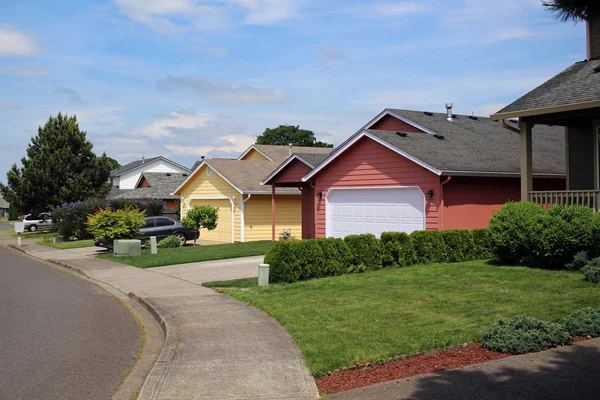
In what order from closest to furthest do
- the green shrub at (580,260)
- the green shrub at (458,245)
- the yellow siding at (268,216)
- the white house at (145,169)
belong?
the green shrub at (580,260) < the green shrub at (458,245) < the yellow siding at (268,216) < the white house at (145,169)

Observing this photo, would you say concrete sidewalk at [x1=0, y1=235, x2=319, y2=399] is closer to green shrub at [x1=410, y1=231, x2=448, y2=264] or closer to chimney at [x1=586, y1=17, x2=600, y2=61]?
green shrub at [x1=410, y1=231, x2=448, y2=264]

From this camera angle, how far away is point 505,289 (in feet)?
37.2

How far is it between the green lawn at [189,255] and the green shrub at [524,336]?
1452 cm

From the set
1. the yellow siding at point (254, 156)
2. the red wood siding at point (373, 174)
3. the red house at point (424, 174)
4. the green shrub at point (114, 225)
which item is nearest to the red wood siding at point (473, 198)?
the red house at point (424, 174)

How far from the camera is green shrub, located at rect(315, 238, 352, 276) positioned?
15336mm

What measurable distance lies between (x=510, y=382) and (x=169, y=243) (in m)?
22.5

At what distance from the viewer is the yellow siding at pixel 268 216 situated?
1200 inches

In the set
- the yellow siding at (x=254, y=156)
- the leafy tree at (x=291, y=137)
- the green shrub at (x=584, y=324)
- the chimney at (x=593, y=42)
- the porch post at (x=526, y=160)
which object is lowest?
the green shrub at (x=584, y=324)

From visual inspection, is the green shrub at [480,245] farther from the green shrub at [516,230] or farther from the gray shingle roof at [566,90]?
the gray shingle roof at [566,90]

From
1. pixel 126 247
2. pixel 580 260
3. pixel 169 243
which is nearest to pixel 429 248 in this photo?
pixel 580 260

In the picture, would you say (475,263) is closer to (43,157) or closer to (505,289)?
(505,289)

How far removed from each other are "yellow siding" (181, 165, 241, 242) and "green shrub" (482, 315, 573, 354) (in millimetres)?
23279

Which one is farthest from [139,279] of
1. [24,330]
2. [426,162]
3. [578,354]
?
[578,354]

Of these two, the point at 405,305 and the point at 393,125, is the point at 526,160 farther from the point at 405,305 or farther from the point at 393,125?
the point at 393,125
